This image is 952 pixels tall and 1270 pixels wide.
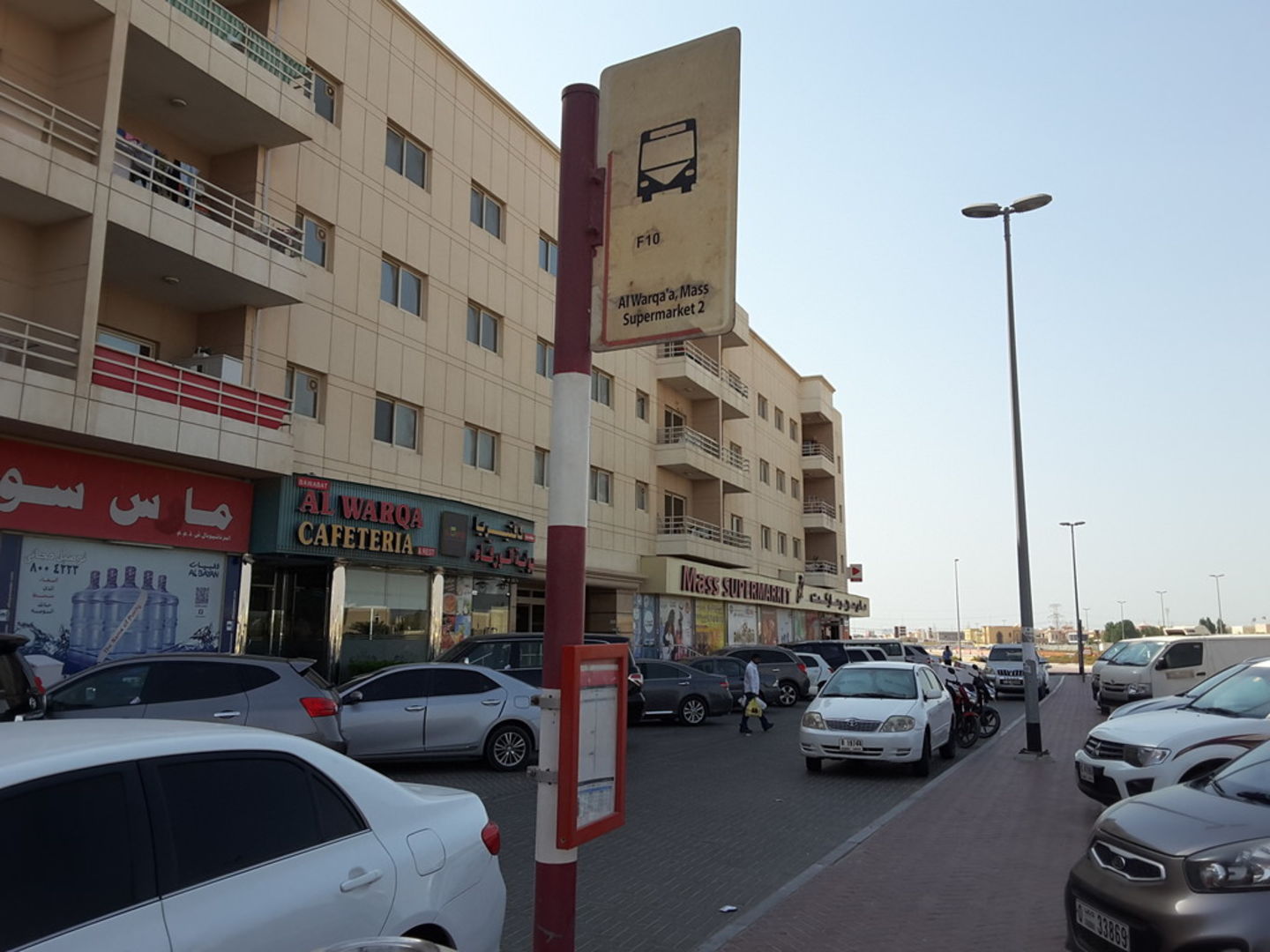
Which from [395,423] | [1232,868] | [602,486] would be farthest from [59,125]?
[602,486]

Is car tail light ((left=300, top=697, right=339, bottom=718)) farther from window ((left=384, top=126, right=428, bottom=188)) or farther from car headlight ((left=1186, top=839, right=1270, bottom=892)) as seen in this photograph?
window ((left=384, top=126, right=428, bottom=188))

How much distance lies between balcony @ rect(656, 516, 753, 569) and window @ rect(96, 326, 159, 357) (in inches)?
830

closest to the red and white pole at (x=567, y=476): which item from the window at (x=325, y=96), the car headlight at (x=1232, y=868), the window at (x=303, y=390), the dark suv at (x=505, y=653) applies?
the car headlight at (x=1232, y=868)

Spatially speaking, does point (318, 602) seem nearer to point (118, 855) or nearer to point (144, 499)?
point (144, 499)

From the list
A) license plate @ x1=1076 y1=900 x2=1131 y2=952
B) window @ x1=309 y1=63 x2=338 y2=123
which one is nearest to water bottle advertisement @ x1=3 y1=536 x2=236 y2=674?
window @ x1=309 y1=63 x2=338 y2=123

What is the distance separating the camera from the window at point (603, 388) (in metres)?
33.8

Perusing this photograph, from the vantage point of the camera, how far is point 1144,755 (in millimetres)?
9000

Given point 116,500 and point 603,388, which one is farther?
point 603,388

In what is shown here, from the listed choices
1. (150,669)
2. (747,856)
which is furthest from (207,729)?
(150,669)

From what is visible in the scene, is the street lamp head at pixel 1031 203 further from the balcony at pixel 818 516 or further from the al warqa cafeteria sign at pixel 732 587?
the balcony at pixel 818 516

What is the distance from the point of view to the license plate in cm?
488

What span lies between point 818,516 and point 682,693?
36587 millimetres

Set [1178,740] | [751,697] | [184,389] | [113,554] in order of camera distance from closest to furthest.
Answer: [1178,740]
[113,554]
[184,389]
[751,697]

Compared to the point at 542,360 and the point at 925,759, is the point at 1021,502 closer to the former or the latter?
the point at 925,759
